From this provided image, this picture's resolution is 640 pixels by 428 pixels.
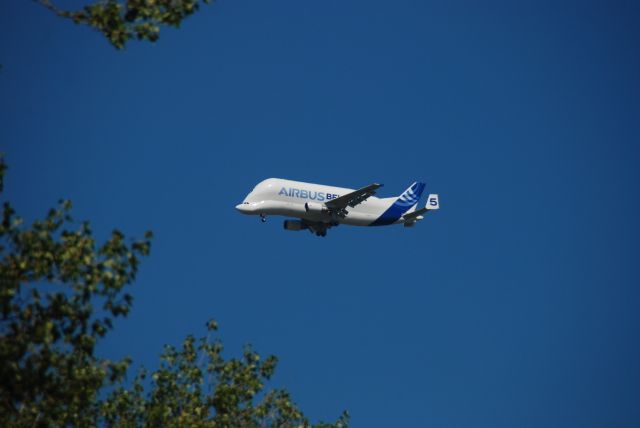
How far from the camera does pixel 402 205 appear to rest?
259 ft

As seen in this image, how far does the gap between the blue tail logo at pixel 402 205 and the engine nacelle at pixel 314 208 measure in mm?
7416

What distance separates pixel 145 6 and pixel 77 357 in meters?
10.1

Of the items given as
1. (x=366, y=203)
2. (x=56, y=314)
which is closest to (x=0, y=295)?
(x=56, y=314)

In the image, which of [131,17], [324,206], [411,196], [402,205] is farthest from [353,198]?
[131,17]

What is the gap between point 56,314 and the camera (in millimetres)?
21156

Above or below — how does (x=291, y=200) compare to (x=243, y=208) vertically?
above

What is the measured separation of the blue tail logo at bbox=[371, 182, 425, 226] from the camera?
77250 millimetres

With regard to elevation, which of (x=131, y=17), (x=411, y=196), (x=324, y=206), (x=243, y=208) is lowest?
(x=131, y=17)

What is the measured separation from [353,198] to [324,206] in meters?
2.95

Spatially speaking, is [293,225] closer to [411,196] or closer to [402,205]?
[402,205]

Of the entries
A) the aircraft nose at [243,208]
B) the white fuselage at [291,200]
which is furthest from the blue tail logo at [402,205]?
the aircraft nose at [243,208]

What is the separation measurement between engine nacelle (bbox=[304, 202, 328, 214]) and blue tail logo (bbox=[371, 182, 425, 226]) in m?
7.42

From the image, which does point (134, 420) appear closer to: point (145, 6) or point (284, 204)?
point (145, 6)

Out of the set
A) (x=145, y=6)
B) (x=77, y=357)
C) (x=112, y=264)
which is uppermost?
(x=145, y=6)
